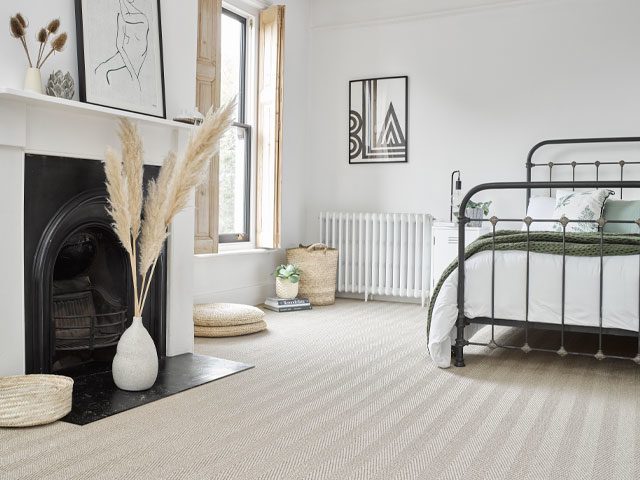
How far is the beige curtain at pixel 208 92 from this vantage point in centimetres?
429

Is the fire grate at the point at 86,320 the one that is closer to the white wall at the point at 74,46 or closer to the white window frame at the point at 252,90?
the white wall at the point at 74,46

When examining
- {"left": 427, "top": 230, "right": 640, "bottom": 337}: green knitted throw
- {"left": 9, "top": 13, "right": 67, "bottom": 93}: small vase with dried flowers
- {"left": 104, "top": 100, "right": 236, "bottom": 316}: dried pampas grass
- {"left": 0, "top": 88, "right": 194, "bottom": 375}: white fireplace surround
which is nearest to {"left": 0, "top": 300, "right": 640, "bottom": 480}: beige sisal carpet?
{"left": 0, "top": 88, "right": 194, "bottom": 375}: white fireplace surround

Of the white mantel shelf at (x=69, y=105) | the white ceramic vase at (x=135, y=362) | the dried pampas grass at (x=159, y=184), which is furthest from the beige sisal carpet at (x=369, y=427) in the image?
the white mantel shelf at (x=69, y=105)

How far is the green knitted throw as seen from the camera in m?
2.93

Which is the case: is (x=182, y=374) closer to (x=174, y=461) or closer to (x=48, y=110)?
(x=174, y=461)

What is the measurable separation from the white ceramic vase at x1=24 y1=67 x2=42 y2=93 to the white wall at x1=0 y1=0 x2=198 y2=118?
50 millimetres

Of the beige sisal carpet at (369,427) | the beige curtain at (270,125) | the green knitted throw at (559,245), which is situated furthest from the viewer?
the beige curtain at (270,125)

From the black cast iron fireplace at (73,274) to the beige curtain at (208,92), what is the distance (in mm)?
1179

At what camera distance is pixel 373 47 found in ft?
18.2

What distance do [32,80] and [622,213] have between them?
137 inches

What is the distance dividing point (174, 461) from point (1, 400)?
0.70 meters

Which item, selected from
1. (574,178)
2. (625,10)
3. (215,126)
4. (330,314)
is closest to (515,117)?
(574,178)

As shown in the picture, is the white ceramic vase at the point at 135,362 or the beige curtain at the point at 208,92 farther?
the beige curtain at the point at 208,92

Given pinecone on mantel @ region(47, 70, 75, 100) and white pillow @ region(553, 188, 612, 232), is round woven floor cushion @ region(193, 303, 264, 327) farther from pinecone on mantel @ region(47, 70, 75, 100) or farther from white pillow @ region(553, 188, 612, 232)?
white pillow @ region(553, 188, 612, 232)
